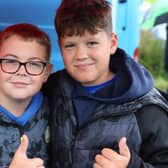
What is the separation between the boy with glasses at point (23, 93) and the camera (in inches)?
74.5

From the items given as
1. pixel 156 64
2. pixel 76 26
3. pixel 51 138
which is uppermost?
pixel 76 26

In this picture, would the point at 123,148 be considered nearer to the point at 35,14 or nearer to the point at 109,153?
the point at 109,153

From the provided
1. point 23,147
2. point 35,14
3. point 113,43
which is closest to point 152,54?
point 35,14

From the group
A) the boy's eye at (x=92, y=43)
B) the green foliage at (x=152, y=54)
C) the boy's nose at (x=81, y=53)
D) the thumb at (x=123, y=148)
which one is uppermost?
the boy's eye at (x=92, y=43)

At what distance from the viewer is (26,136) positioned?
6.04ft

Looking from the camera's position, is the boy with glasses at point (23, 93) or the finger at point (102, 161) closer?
the finger at point (102, 161)

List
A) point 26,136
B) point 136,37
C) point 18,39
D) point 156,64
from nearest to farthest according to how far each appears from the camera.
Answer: point 26,136, point 18,39, point 136,37, point 156,64

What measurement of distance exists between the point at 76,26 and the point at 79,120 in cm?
40

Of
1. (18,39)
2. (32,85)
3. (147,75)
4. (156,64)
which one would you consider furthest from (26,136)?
(156,64)

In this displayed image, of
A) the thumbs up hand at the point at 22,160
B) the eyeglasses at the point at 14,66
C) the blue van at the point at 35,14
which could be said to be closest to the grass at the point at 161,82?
the blue van at the point at 35,14

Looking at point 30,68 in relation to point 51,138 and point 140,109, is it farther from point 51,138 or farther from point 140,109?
point 140,109

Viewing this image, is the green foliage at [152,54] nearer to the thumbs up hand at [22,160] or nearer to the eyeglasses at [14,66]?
the eyeglasses at [14,66]

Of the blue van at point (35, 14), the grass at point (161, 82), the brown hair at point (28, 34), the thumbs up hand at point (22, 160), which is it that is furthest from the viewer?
the grass at point (161, 82)

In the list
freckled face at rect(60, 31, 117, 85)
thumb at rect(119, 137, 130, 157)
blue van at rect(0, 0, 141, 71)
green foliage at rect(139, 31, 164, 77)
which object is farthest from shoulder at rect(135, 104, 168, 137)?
green foliage at rect(139, 31, 164, 77)
